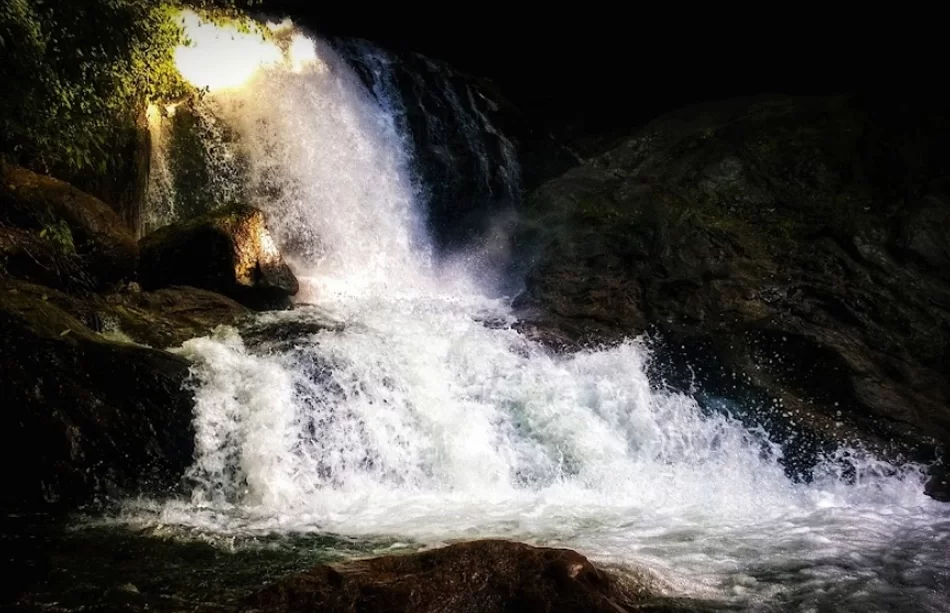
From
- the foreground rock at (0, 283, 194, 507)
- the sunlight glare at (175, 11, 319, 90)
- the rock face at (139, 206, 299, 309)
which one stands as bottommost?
the foreground rock at (0, 283, 194, 507)

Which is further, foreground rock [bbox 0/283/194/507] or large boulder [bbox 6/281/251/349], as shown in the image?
large boulder [bbox 6/281/251/349]

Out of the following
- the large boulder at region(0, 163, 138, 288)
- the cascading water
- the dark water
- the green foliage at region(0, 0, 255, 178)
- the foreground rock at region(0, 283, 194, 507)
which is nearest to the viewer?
the dark water

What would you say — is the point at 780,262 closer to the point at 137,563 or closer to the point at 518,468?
the point at 518,468

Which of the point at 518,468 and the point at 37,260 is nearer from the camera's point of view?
the point at 518,468

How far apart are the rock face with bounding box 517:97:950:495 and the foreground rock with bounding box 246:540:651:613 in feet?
20.2

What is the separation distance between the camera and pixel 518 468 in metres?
7.39

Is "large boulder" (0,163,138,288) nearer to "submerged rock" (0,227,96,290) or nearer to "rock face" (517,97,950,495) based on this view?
"submerged rock" (0,227,96,290)

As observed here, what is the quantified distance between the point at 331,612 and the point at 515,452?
4603 mm

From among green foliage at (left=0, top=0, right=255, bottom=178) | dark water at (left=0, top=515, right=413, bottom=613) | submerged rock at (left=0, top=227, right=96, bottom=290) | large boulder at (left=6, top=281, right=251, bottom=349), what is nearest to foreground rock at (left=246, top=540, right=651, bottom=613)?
dark water at (left=0, top=515, right=413, bottom=613)

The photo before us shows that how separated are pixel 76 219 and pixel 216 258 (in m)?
2.03

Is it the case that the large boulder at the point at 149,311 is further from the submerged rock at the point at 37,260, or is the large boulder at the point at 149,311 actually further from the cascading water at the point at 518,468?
the cascading water at the point at 518,468

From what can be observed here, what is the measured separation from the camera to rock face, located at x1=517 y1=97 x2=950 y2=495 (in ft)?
30.0

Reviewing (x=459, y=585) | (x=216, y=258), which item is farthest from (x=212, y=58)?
(x=459, y=585)

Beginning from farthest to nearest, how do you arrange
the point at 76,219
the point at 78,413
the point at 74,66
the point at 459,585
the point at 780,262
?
the point at 780,262 → the point at 76,219 → the point at 74,66 → the point at 78,413 → the point at 459,585
